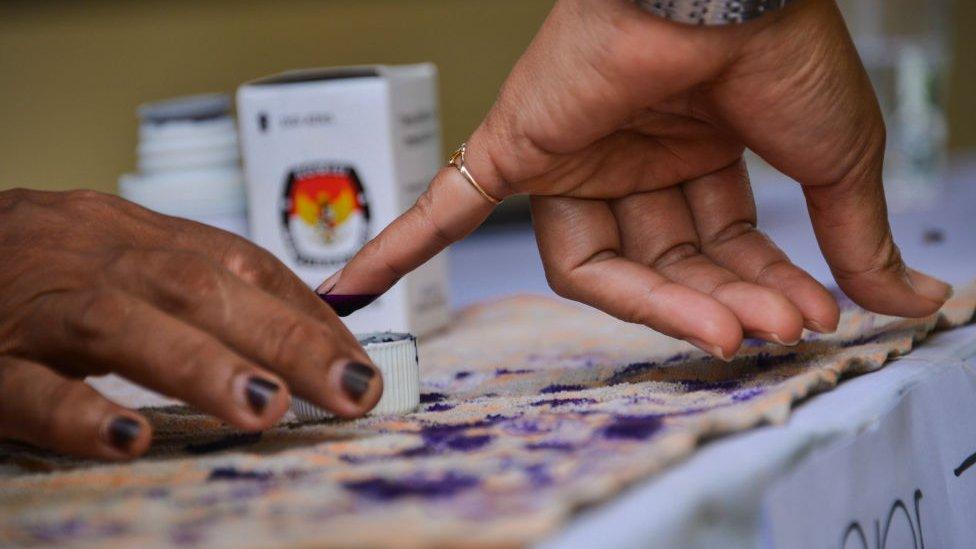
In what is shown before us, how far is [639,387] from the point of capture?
24.0 inches

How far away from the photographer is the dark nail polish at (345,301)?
2.31 feet

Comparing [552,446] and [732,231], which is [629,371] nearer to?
[732,231]

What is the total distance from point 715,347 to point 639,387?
44mm

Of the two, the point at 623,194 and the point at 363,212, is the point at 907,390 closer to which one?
the point at 623,194

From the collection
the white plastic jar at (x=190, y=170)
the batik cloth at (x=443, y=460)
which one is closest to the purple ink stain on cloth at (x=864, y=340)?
the batik cloth at (x=443, y=460)

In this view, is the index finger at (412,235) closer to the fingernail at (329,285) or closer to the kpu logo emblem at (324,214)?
the fingernail at (329,285)

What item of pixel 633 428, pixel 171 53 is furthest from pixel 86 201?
pixel 171 53

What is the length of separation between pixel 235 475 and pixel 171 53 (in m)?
2.01

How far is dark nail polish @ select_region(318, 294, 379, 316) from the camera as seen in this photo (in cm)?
70

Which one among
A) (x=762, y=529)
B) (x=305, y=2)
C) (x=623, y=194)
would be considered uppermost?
(x=305, y=2)

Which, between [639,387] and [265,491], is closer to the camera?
[265,491]

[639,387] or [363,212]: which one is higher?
[363,212]

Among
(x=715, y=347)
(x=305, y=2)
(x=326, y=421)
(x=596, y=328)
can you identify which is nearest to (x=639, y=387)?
(x=715, y=347)

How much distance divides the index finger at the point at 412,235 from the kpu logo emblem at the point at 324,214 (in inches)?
12.2
